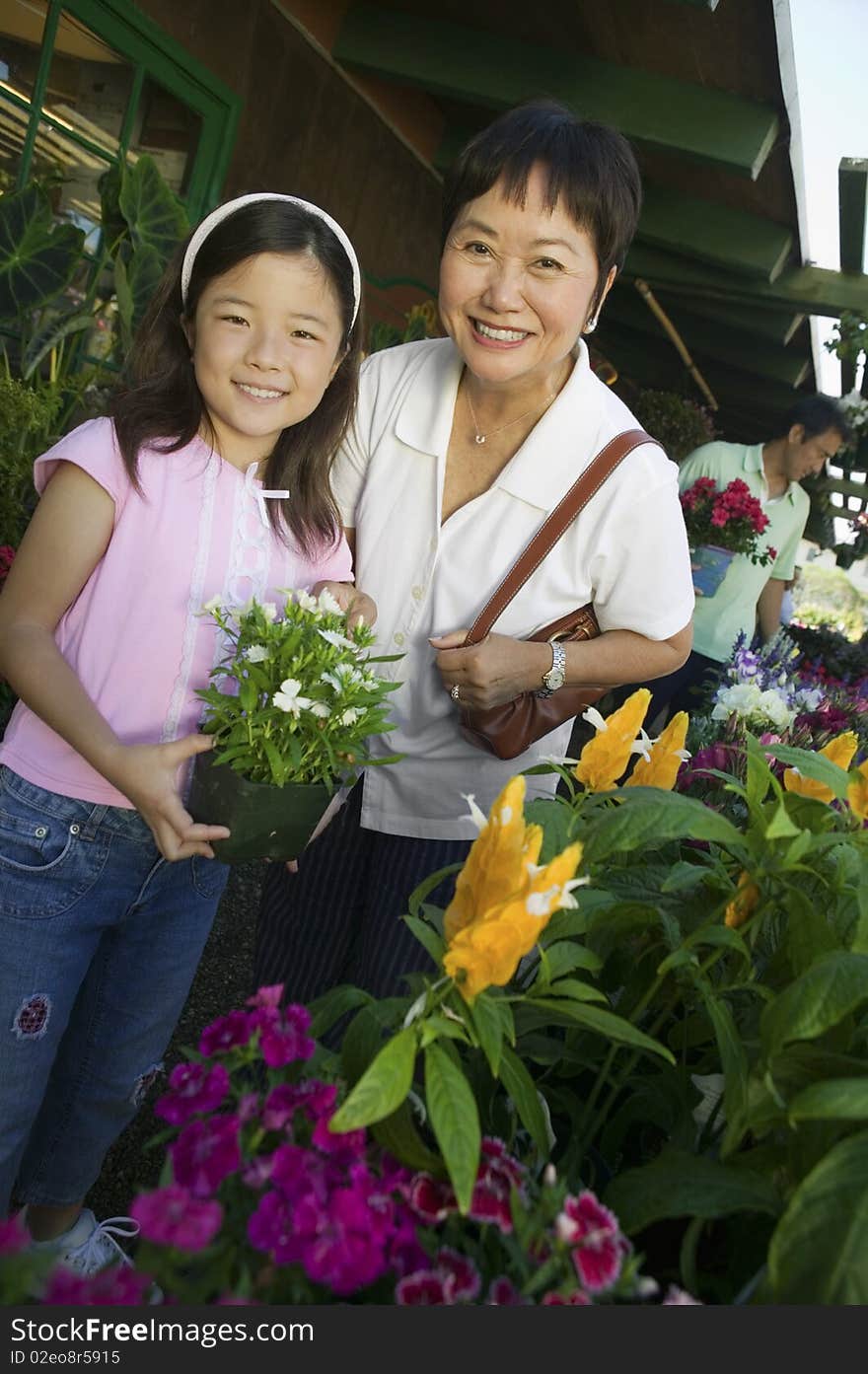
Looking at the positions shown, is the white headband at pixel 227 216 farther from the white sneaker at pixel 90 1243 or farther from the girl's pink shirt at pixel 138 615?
the white sneaker at pixel 90 1243

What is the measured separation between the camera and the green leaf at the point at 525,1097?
769mm

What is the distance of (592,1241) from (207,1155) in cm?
23

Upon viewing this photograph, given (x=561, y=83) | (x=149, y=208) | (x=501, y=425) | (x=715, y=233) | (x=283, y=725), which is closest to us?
(x=283, y=725)

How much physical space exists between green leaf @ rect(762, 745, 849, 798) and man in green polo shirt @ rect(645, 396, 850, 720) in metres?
4.01

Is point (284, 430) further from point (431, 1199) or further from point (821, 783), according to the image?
point (431, 1199)

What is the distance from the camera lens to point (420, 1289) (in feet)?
2.04

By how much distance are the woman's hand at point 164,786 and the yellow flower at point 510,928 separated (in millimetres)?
681

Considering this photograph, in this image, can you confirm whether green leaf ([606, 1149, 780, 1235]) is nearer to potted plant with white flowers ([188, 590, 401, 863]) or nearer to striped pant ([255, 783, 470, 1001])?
potted plant with white flowers ([188, 590, 401, 863])

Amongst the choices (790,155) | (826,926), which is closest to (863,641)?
(790,155)

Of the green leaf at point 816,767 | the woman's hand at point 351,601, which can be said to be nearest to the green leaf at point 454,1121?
the green leaf at point 816,767

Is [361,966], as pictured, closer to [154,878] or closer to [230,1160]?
[154,878]

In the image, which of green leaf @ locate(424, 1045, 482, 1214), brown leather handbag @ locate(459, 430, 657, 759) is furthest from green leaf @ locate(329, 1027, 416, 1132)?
brown leather handbag @ locate(459, 430, 657, 759)

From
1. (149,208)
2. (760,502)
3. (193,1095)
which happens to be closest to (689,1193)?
(193,1095)

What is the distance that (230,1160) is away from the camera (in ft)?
2.11
